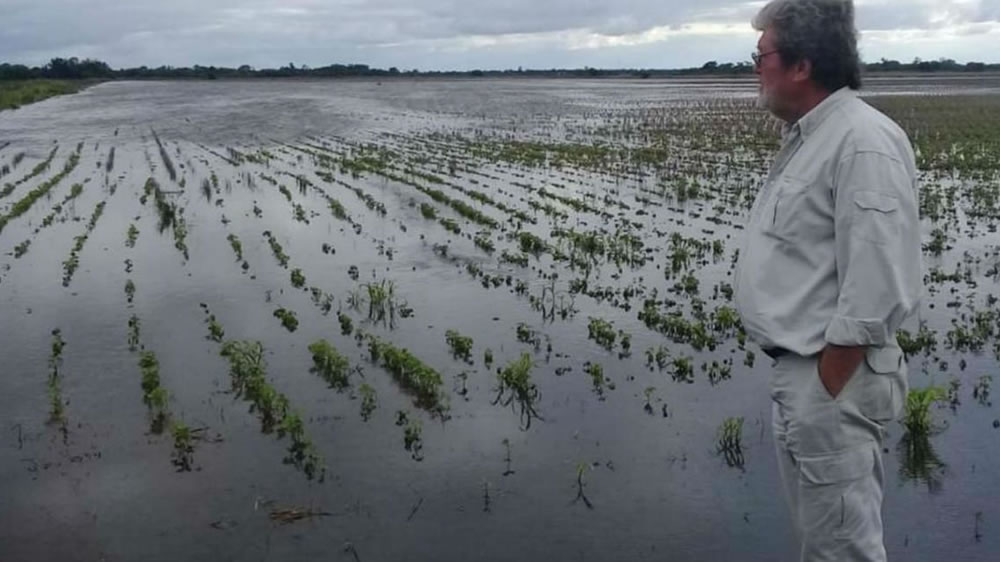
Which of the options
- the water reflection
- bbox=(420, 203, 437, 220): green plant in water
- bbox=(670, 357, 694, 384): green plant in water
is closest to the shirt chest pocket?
the water reflection

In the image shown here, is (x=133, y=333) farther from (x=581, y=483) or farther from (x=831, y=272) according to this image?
(x=831, y=272)

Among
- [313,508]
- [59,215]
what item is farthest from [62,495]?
[59,215]

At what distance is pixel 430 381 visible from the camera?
789 cm

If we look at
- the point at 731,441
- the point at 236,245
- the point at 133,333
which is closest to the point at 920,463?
the point at 731,441

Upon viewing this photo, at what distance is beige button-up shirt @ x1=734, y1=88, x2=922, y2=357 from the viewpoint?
8.29 feet

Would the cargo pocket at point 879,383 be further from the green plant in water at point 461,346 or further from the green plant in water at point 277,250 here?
the green plant in water at point 277,250

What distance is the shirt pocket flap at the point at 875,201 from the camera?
2512 mm

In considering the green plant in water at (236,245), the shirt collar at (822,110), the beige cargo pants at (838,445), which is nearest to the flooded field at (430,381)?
the green plant in water at (236,245)

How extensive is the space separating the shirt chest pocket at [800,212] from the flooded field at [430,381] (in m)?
3.18

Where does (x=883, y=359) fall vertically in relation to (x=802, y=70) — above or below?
below

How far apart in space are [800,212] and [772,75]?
1.24 ft

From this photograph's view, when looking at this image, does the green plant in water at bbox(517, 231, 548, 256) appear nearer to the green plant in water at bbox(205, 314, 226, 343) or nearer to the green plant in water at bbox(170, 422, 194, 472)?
the green plant in water at bbox(205, 314, 226, 343)

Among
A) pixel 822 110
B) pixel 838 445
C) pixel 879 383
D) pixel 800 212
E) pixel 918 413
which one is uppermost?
pixel 822 110

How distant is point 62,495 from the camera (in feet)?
20.3
